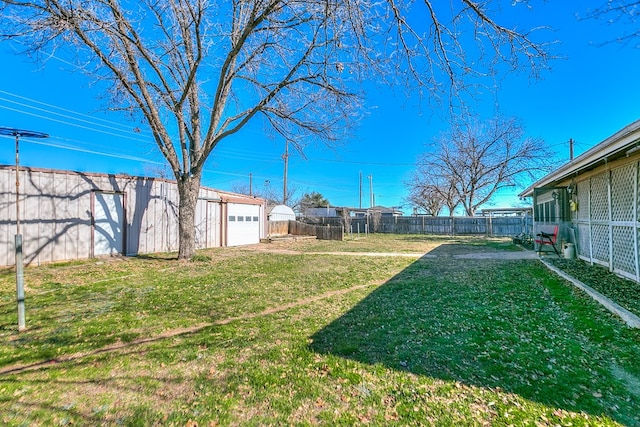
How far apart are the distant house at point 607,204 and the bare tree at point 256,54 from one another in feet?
8.71

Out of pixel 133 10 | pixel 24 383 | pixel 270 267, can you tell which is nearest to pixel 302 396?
pixel 24 383

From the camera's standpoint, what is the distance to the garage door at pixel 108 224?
8.95m

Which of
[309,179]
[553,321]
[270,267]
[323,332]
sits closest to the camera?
[323,332]

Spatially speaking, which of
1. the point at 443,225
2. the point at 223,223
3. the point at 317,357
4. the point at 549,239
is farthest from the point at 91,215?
the point at 443,225

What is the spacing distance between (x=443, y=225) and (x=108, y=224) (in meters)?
20.5

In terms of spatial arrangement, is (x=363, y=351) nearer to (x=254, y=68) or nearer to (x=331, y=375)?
(x=331, y=375)

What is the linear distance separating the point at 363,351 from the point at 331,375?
539 millimetres

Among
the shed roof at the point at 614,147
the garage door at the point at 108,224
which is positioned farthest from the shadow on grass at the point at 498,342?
the garage door at the point at 108,224

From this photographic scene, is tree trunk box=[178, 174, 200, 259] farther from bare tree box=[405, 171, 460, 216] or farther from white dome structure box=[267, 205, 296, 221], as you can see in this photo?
bare tree box=[405, 171, 460, 216]

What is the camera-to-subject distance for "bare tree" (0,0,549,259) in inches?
136

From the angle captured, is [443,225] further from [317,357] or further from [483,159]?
[317,357]

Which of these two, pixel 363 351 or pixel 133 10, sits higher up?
pixel 133 10

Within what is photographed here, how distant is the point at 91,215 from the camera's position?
880 cm

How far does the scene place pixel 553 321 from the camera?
357cm
